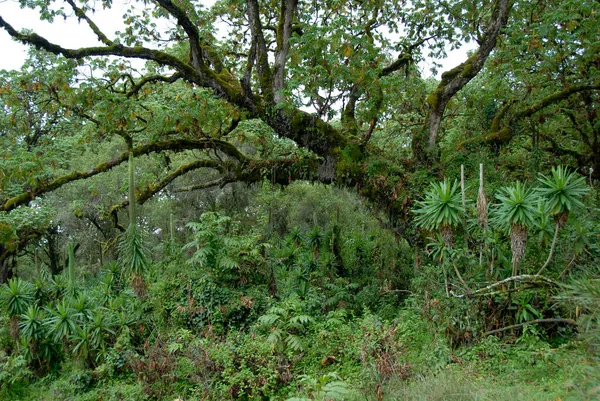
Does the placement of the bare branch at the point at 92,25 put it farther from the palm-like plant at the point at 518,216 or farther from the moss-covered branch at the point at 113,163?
the palm-like plant at the point at 518,216

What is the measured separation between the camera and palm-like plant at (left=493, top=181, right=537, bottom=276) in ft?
20.8

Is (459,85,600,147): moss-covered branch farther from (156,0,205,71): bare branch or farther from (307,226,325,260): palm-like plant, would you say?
(156,0,205,71): bare branch

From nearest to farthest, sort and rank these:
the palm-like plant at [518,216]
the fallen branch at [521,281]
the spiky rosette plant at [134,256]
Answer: the fallen branch at [521,281], the palm-like plant at [518,216], the spiky rosette plant at [134,256]

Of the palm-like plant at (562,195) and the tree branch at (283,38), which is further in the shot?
the tree branch at (283,38)

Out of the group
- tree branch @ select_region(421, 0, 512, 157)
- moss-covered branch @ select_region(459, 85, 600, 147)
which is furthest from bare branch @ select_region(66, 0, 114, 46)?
moss-covered branch @ select_region(459, 85, 600, 147)

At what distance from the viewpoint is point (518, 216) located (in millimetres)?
6355

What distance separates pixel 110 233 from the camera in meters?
21.7

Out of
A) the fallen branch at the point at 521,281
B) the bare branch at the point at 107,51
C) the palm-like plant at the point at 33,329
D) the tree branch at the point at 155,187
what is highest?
the bare branch at the point at 107,51

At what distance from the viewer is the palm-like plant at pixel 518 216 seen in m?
6.34

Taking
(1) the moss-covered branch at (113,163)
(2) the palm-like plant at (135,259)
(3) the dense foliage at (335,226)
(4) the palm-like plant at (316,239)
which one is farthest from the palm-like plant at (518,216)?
(1) the moss-covered branch at (113,163)

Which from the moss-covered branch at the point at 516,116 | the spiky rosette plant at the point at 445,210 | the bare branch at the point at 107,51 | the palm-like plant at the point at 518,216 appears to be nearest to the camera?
the palm-like plant at the point at 518,216

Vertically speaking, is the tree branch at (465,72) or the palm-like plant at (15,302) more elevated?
the tree branch at (465,72)

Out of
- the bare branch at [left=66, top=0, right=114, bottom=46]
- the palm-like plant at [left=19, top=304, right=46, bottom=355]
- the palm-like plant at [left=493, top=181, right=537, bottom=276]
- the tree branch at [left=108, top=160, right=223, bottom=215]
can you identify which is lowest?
the palm-like plant at [left=19, top=304, right=46, bottom=355]

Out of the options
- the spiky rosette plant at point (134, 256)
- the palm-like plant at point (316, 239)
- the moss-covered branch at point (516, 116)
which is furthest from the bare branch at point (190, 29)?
the moss-covered branch at point (516, 116)
